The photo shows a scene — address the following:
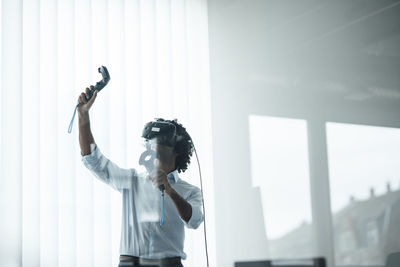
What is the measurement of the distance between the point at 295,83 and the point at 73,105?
3.12 feet

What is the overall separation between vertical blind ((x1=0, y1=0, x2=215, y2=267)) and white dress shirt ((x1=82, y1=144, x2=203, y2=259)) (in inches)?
5.3

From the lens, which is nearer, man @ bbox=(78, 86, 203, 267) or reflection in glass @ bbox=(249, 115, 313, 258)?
reflection in glass @ bbox=(249, 115, 313, 258)

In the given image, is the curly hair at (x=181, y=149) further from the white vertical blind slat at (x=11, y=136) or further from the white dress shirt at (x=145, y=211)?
the white vertical blind slat at (x=11, y=136)

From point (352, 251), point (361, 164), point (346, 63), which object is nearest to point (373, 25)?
point (346, 63)

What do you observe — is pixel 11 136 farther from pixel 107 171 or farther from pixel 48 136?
pixel 107 171

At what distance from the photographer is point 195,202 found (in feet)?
6.24

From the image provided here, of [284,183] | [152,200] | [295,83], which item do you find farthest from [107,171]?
[295,83]

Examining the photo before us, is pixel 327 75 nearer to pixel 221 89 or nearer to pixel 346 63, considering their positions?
pixel 346 63

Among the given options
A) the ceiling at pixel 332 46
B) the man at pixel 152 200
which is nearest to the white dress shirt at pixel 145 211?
the man at pixel 152 200

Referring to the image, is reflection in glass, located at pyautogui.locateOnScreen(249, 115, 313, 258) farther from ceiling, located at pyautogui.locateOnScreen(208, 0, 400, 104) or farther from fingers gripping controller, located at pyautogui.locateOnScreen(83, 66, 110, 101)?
fingers gripping controller, located at pyautogui.locateOnScreen(83, 66, 110, 101)

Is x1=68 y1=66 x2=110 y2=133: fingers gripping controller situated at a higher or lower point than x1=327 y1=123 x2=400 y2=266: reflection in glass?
higher

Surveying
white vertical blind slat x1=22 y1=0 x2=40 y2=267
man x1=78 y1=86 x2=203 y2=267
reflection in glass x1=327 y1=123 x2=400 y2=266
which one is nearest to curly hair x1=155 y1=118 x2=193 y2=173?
man x1=78 y1=86 x2=203 y2=267

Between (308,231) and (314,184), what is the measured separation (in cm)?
15

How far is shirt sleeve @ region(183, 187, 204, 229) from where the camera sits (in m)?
1.85
